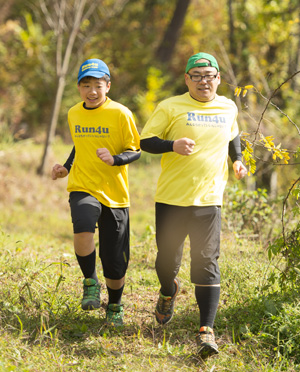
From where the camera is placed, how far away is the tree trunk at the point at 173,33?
17.4m

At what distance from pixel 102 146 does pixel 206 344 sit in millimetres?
1506

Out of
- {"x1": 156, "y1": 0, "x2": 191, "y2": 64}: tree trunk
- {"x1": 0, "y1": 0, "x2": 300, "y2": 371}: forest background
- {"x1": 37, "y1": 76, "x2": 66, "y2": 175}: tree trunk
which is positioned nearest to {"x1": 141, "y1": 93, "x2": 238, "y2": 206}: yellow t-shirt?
{"x1": 0, "y1": 0, "x2": 300, "y2": 371}: forest background

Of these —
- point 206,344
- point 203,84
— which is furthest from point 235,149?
point 206,344

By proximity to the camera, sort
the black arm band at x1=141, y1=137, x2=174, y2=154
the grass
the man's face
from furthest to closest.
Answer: the man's face → the black arm band at x1=141, y1=137, x2=174, y2=154 → the grass

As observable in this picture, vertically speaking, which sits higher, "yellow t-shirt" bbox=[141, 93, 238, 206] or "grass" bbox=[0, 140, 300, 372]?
"yellow t-shirt" bbox=[141, 93, 238, 206]

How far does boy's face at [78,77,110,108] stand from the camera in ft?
11.9

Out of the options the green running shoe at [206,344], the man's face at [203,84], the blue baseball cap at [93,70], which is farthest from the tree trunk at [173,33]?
the green running shoe at [206,344]

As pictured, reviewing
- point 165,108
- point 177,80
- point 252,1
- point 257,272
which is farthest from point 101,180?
point 177,80

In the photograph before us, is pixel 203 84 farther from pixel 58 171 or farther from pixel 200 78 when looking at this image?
pixel 58 171

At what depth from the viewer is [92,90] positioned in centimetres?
363

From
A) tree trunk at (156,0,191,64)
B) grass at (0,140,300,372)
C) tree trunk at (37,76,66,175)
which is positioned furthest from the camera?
tree trunk at (156,0,191,64)

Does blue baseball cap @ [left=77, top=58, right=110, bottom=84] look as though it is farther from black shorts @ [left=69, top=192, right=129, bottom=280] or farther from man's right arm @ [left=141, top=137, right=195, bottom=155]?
black shorts @ [left=69, top=192, right=129, bottom=280]

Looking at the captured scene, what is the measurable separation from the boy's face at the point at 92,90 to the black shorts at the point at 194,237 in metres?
0.86

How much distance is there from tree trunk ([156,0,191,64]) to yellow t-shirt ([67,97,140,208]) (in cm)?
1431
